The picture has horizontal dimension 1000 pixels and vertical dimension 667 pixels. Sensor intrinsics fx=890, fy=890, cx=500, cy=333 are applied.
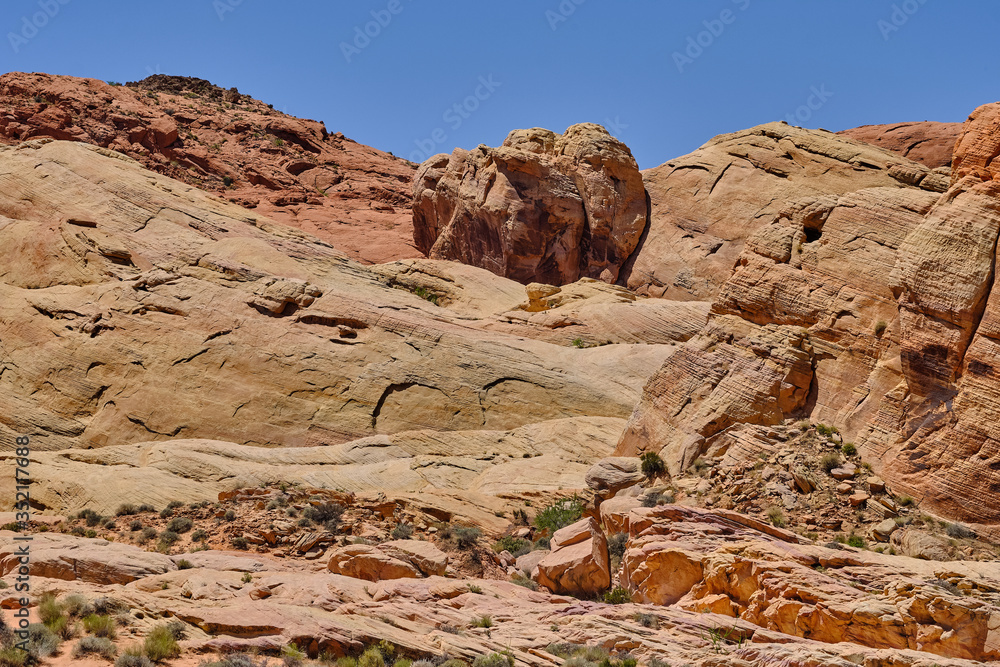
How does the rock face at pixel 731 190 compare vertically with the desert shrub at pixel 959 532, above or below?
A: above

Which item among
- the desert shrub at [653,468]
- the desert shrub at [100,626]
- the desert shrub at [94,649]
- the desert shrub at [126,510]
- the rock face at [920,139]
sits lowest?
the desert shrub at [94,649]

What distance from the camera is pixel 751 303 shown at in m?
21.4

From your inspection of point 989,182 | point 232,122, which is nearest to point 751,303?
point 989,182

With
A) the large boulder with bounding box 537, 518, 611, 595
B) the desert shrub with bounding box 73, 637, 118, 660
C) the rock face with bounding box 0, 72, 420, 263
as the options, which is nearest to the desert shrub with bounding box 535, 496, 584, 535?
the large boulder with bounding box 537, 518, 611, 595

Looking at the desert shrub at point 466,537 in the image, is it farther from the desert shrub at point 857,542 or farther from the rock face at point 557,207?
the rock face at point 557,207

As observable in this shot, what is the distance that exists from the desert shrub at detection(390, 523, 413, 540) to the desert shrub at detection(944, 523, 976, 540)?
1103cm

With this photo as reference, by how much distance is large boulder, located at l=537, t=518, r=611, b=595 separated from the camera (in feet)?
57.4

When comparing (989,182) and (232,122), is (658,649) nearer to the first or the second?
(989,182)

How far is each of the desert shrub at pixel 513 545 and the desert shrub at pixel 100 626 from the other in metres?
10.6

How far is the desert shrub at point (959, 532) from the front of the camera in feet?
50.9

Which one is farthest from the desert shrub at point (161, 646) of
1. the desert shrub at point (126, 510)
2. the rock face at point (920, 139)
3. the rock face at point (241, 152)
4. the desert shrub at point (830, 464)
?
the rock face at point (920, 139)

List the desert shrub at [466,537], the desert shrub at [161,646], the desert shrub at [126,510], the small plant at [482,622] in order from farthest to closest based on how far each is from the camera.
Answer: the desert shrub at [126,510]
the desert shrub at [466,537]
the small plant at [482,622]
the desert shrub at [161,646]

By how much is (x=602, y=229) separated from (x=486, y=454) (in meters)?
21.9

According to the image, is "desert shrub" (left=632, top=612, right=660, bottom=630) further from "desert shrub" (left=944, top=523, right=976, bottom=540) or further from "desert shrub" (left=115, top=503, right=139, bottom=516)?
"desert shrub" (left=115, top=503, right=139, bottom=516)
